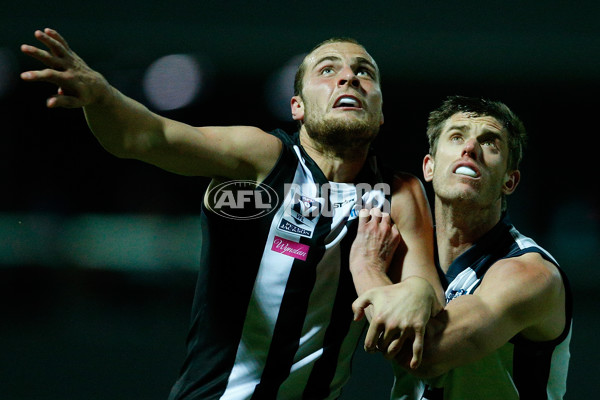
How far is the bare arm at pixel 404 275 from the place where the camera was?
1.92m

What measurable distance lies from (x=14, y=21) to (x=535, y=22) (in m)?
6.07

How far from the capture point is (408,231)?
2.41 meters

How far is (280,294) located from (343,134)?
2.03ft

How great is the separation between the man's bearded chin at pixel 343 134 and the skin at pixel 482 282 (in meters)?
0.34

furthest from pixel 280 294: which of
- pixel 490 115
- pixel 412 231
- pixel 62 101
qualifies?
pixel 490 115

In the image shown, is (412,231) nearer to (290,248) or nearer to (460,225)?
(460,225)

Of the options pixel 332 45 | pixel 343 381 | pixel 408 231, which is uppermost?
pixel 332 45

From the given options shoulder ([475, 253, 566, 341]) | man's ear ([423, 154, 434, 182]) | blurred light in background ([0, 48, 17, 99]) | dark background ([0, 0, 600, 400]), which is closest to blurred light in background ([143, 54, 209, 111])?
dark background ([0, 0, 600, 400])

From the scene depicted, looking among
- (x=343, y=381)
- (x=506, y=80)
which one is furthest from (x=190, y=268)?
(x=343, y=381)

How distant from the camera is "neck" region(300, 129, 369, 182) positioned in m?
2.48

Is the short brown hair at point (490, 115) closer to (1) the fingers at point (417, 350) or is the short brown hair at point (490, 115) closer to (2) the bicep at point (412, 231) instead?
(2) the bicep at point (412, 231)

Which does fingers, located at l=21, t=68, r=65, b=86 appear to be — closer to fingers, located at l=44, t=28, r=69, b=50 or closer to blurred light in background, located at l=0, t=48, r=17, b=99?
fingers, located at l=44, t=28, r=69, b=50

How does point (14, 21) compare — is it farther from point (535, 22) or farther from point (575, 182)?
point (575, 182)

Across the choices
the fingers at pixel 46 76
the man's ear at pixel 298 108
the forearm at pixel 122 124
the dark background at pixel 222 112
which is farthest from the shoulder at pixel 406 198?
the dark background at pixel 222 112
